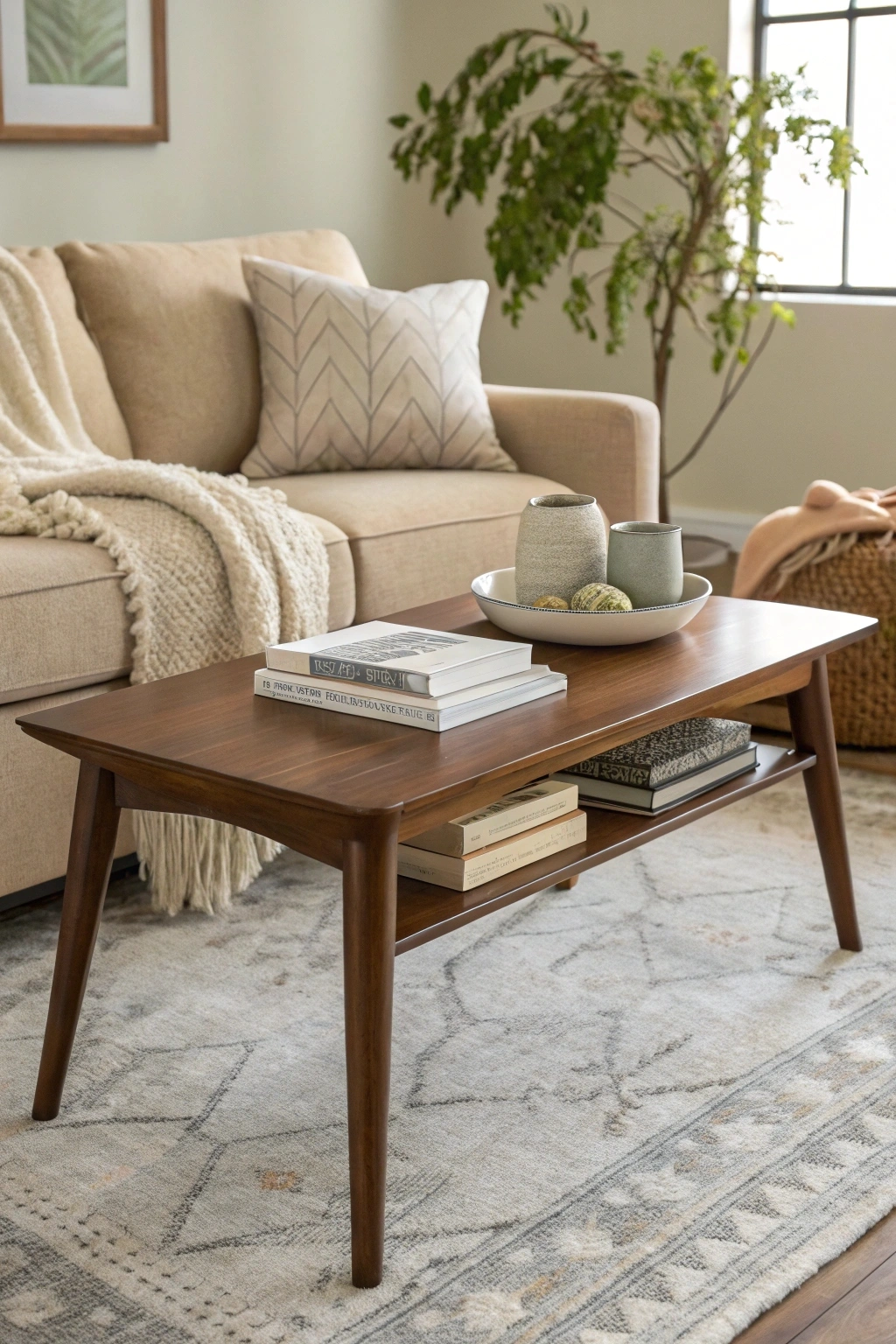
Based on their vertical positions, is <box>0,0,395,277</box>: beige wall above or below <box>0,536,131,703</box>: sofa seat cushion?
above

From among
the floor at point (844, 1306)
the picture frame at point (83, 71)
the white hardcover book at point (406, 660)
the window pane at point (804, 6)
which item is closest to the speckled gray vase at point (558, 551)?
the white hardcover book at point (406, 660)

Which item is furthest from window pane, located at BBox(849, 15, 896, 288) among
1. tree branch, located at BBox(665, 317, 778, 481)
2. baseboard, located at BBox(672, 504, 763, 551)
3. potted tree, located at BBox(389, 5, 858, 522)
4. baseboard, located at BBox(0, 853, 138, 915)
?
baseboard, located at BBox(0, 853, 138, 915)

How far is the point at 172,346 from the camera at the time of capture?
2.72 m

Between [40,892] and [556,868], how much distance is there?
0.85m

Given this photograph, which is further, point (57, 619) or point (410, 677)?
point (57, 619)

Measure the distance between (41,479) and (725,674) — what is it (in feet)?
3.89

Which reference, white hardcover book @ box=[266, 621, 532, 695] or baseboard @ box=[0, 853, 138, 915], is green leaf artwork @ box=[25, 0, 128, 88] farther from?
white hardcover book @ box=[266, 621, 532, 695]

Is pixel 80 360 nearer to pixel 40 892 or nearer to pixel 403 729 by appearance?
pixel 40 892

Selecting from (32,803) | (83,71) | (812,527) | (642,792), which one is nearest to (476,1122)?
(642,792)

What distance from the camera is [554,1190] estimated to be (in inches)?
53.6

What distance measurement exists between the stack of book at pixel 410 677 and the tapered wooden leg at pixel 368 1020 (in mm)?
213

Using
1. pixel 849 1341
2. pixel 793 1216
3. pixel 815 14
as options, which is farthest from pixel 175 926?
pixel 815 14

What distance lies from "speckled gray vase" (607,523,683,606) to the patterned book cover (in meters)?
0.16

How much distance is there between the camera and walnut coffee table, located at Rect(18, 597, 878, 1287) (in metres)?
1.21
